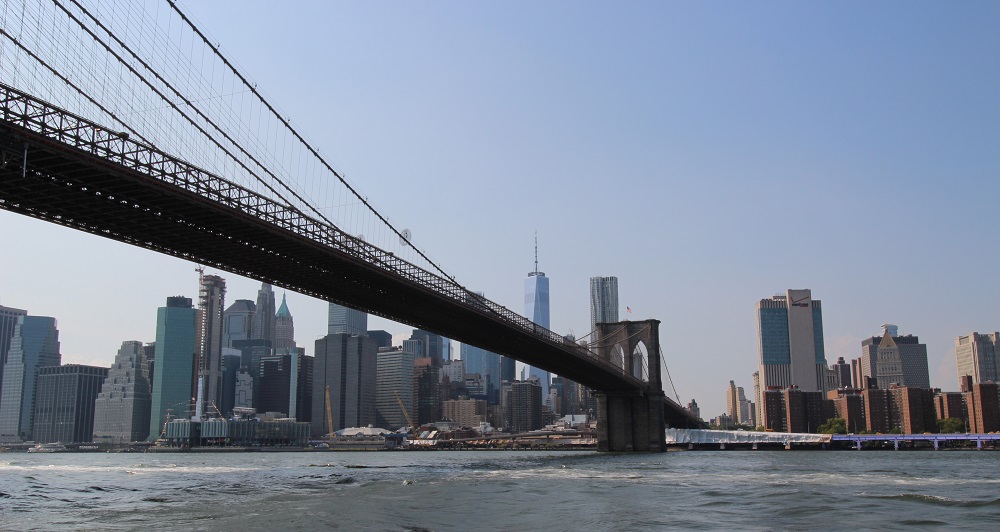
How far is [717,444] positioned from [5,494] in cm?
10564

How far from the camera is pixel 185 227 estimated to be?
39.7 meters

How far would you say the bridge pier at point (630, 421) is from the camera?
97.2 metres

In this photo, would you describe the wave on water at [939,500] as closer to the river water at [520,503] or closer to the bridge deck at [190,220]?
the river water at [520,503]

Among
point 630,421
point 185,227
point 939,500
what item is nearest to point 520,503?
point 939,500

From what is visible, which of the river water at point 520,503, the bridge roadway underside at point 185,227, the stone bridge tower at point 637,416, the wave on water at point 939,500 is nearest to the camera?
the river water at point 520,503

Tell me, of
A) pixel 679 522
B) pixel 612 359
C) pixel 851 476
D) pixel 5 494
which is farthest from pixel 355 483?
pixel 612 359

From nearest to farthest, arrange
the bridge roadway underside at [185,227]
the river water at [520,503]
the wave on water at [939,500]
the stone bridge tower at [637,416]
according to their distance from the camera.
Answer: the river water at [520,503], the bridge roadway underside at [185,227], the wave on water at [939,500], the stone bridge tower at [637,416]

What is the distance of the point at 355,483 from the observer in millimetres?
47250

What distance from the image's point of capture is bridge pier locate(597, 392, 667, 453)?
97.2 m

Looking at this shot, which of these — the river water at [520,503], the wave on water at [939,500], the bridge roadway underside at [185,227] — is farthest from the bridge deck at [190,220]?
the wave on water at [939,500]

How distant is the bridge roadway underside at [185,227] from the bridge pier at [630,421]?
35801 mm

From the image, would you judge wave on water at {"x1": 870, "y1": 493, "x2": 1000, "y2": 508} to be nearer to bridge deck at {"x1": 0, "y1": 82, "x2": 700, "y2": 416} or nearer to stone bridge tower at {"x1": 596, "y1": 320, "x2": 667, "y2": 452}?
bridge deck at {"x1": 0, "y1": 82, "x2": 700, "y2": 416}

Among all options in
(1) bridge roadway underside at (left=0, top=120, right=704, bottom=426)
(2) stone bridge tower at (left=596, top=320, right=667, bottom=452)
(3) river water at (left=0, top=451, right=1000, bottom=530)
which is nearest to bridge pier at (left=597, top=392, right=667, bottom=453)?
(2) stone bridge tower at (left=596, top=320, right=667, bottom=452)

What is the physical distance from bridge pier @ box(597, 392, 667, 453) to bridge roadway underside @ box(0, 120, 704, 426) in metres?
35.8
